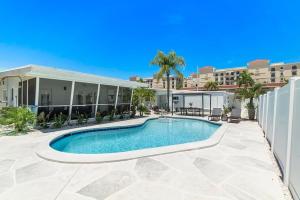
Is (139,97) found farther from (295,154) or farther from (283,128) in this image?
(295,154)

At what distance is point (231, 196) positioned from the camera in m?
3.67

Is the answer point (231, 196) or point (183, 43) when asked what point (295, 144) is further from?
point (183, 43)

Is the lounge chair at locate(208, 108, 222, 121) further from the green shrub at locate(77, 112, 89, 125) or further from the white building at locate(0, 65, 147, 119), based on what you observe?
the green shrub at locate(77, 112, 89, 125)

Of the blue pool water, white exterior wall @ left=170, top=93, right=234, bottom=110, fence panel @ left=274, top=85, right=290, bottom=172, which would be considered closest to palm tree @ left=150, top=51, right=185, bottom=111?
white exterior wall @ left=170, top=93, right=234, bottom=110

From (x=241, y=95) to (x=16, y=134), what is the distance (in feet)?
58.9

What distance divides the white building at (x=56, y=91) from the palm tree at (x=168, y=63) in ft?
19.6

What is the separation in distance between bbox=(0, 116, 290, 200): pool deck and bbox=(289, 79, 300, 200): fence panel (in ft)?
1.01

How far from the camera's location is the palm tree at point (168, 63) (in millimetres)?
23500

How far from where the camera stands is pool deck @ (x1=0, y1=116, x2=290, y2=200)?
371 centimetres

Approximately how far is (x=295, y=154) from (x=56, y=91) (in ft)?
53.1

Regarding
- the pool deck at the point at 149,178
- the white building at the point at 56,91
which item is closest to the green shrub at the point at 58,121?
the white building at the point at 56,91

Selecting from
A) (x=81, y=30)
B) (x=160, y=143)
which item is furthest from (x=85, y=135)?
(x=81, y=30)

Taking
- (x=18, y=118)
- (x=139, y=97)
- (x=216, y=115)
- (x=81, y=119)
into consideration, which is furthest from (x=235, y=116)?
(x=18, y=118)

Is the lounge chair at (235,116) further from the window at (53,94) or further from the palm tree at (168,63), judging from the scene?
the window at (53,94)
